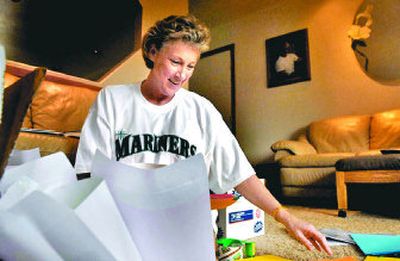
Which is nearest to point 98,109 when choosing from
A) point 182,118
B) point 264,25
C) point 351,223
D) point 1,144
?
point 182,118

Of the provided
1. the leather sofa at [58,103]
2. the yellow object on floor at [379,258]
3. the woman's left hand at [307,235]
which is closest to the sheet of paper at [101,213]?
the woman's left hand at [307,235]

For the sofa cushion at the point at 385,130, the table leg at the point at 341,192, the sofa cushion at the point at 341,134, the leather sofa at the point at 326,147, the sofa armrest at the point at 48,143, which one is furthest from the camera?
the sofa cushion at the point at 341,134

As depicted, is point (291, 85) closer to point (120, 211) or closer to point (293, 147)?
point (293, 147)

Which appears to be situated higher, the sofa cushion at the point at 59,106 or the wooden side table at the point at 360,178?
the sofa cushion at the point at 59,106

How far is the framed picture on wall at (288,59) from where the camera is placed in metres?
3.79

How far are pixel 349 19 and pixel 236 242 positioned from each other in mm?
3292

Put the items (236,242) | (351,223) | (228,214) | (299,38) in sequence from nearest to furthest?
1. (236,242)
2. (228,214)
3. (351,223)
4. (299,38)

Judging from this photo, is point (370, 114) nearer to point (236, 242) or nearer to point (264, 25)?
point (264, 25)

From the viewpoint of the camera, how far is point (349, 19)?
11.5 ft

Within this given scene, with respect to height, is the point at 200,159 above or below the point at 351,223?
above

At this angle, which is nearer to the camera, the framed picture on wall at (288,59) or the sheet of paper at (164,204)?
the sheet of paper at (164,204)

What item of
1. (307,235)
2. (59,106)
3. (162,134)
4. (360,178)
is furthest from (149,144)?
(360,178)

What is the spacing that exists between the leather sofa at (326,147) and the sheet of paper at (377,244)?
4.66 ft

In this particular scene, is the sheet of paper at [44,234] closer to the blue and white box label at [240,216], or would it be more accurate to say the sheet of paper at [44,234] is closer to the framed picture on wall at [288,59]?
the blue and white box label at [240,216]
